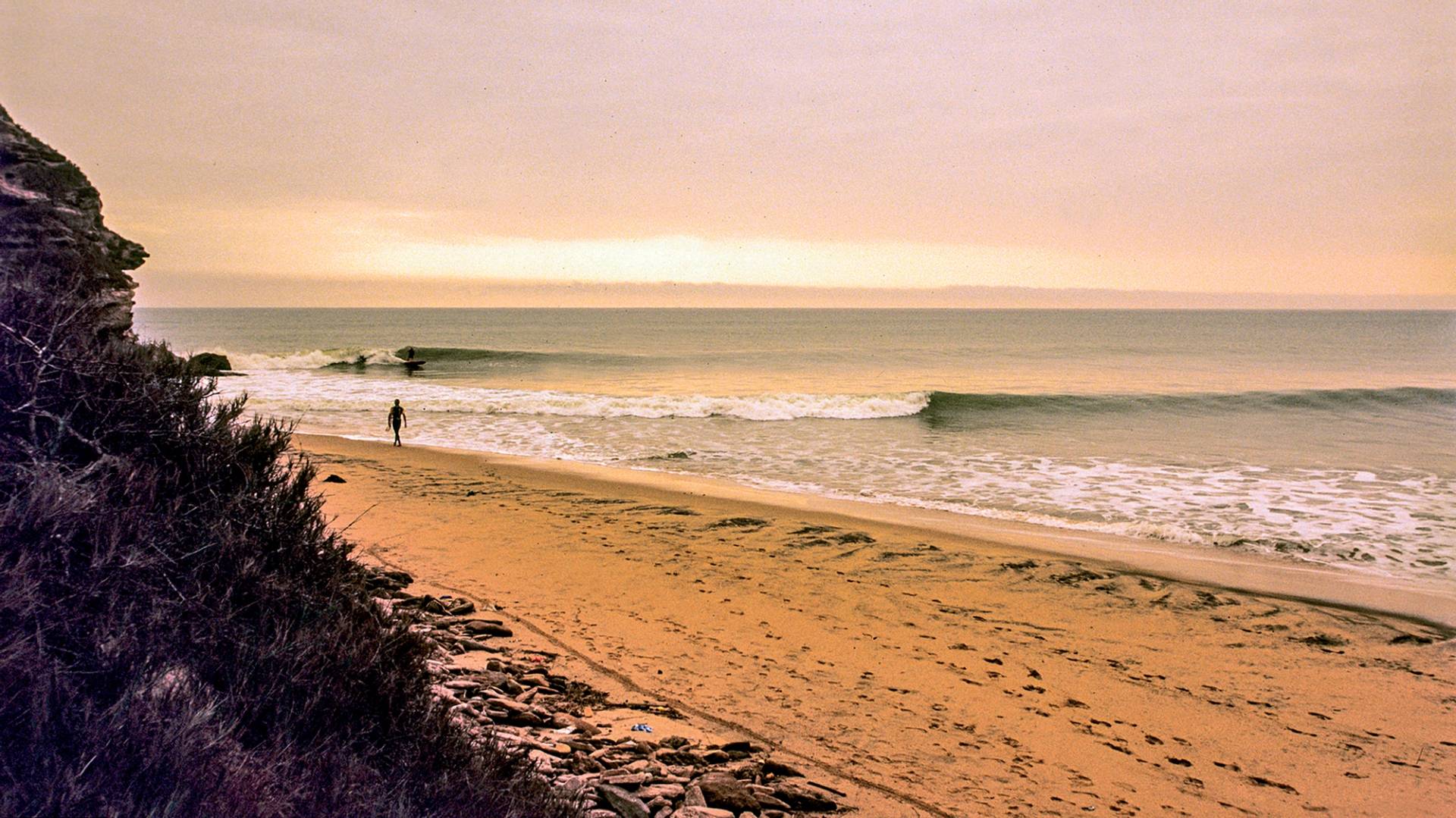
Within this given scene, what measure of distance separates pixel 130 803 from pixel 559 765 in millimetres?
2439

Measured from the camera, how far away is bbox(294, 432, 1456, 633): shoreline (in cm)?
902

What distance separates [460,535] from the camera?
392 inches

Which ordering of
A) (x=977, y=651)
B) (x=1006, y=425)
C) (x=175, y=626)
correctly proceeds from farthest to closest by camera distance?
(x=1006, y=425)
(x=977, y=651)
(x=175, y=626)

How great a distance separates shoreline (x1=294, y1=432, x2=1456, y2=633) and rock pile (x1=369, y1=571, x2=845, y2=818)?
22.9 ft

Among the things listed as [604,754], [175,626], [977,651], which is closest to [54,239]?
[175,626]

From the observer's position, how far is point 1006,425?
25.2 m

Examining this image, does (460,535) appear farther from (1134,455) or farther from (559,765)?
(1134,455)

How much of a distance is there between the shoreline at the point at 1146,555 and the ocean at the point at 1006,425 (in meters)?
0.49

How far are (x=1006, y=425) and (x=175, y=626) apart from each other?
2507 cm

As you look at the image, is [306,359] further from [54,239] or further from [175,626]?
[175,626]

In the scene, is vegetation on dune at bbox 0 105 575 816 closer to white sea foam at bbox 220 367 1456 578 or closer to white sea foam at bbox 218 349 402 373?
white sea foam at bbox 220 367 1456 578

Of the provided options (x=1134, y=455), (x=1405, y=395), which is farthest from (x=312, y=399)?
(x=1405, y=395)

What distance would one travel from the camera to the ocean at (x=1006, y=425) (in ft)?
43.6

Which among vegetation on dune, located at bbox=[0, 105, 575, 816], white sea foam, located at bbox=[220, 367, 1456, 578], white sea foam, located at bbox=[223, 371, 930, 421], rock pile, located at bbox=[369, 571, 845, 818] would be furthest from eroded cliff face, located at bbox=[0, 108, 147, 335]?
white sea foam, located at bbox=[223, 371, 930, 421]
